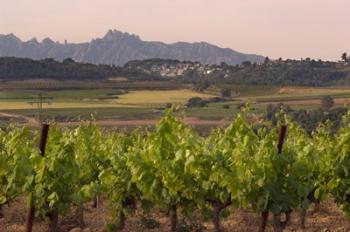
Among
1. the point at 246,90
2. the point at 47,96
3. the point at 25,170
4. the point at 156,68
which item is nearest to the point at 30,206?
the point at 25,170

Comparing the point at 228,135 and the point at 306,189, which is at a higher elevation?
the point at 228,135

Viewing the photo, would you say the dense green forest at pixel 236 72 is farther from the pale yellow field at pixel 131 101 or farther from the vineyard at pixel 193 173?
the vineyard at pixel 193 173

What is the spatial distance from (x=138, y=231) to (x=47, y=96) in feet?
172

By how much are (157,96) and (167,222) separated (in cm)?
5386

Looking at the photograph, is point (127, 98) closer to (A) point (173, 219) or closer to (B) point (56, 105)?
(B) point (56, 105)

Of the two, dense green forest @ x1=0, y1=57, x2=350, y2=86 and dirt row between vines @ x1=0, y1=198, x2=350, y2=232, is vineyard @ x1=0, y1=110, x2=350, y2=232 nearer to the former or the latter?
dirt row between vines @ x1=0, y1=198, x2=350, y2=232

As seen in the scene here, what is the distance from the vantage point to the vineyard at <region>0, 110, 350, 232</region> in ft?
28.0

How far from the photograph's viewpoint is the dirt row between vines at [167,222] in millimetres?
11594

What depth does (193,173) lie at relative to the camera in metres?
9.20

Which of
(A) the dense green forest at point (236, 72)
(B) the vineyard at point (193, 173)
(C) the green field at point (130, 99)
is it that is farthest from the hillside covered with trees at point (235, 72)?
(B) the vineyard at point (193, 173)

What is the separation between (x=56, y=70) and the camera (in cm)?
8362

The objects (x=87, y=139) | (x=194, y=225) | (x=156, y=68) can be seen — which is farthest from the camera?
(x=156, y=68)

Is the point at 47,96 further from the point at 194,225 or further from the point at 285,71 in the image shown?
the point at 194,225

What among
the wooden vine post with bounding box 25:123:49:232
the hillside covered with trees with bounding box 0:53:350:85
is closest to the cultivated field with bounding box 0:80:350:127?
the hillside covered with trees with bounding box 0:53:350:85
